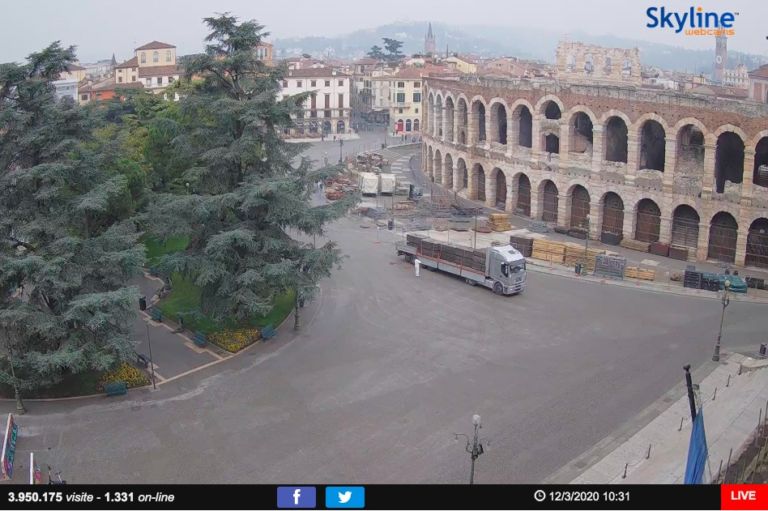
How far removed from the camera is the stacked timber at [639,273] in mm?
48031

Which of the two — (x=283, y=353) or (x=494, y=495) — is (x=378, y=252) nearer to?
(x=283, y=353)

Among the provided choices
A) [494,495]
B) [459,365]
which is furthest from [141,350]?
[494,495]

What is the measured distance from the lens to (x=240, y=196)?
3703cm

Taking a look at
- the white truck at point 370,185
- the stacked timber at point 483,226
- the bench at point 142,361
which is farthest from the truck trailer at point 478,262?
the white truck at point 370,185

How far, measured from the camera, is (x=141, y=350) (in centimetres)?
3797

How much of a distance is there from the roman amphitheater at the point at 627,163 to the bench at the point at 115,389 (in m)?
37.7

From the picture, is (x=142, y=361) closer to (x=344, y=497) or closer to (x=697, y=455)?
(x=344, y=497)

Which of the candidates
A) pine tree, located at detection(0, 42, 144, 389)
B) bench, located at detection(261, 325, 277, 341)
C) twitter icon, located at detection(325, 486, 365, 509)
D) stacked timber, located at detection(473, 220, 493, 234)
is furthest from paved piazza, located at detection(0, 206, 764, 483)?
stacked timber, located at detection(473, 220, 493, 234)

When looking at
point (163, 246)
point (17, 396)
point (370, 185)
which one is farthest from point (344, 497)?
point (370, 185)

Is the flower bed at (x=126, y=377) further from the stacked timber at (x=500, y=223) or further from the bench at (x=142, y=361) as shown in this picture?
the stacked timber at (x=500, y=223)

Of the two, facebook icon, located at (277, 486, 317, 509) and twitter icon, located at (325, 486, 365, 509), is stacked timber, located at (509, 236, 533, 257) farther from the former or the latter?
facebook icon, located at (277, 486, 317, 509)

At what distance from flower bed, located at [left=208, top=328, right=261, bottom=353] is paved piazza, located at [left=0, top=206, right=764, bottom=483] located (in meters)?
0.71

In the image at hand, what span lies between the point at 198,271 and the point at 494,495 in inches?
775

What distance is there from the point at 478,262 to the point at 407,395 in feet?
52.9
